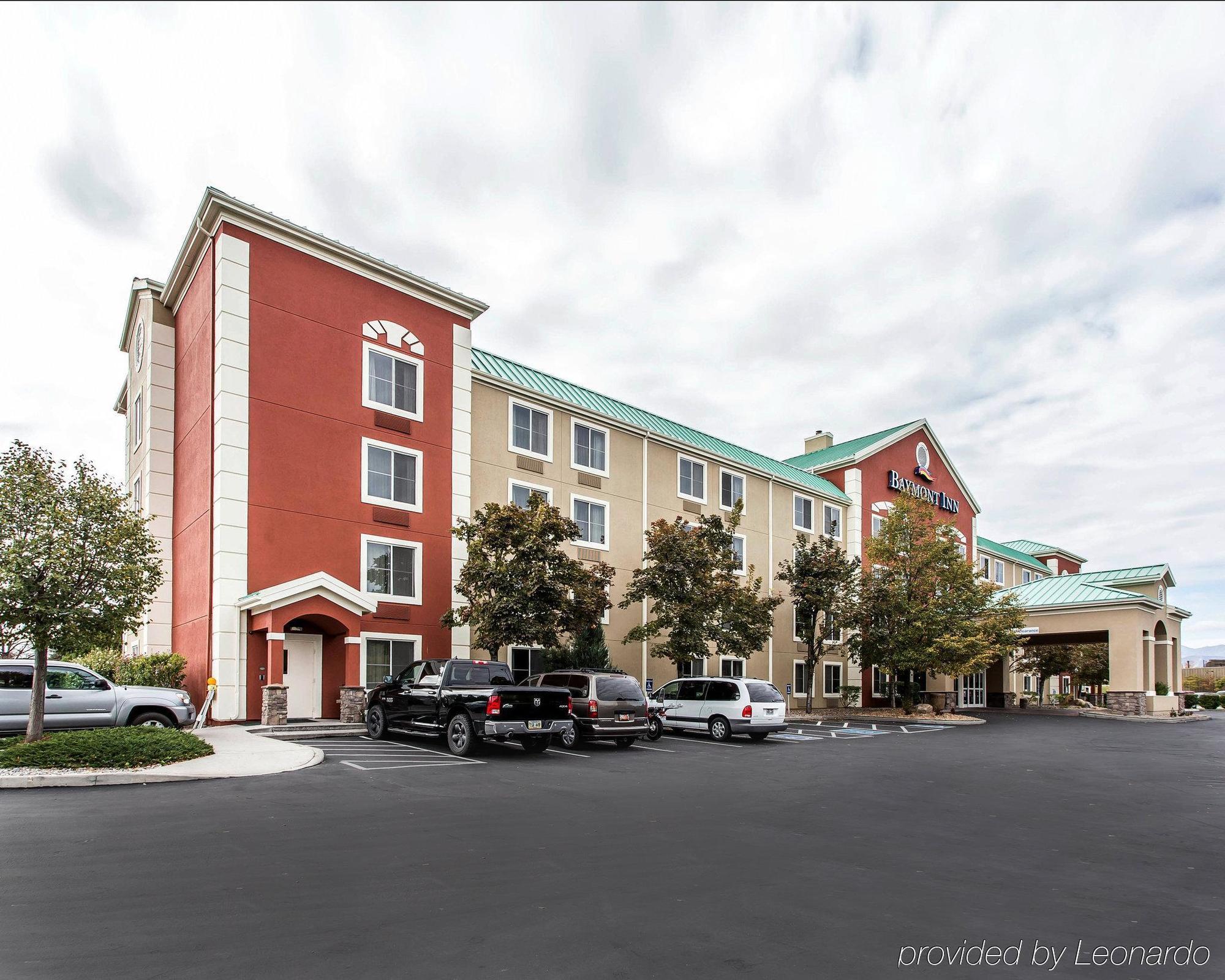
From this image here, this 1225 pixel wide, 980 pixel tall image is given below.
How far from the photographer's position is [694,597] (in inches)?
1134

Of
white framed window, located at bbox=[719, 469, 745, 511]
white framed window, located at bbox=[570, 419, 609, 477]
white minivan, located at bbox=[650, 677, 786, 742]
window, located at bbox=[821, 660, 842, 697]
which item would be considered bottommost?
window, located at bbox=[821, 660, 842, 697]

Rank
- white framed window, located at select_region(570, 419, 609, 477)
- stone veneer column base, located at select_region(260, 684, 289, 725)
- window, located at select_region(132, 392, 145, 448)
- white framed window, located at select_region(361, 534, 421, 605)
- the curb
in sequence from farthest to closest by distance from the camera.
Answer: white framed window, located at select_region(570, 419, 609, 477)
window, located at select_region(132, 392, 145, 448)
white framed window, located at select_region(361, 534, 421, 605)
stone veneer column base, located at select_region(260, 684, 289, 725)
the curb

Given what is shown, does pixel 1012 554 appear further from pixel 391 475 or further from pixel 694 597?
pixel 391 475

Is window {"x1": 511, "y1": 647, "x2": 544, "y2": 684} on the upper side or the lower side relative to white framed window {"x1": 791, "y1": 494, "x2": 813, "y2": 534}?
lower

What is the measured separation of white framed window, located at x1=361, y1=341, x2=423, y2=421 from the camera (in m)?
24.8

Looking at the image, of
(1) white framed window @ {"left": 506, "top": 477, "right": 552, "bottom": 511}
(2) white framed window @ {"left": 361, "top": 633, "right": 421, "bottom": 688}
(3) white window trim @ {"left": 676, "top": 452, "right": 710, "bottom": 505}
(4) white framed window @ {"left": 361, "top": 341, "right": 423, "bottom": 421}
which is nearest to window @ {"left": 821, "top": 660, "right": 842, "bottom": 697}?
(3) white window trim @ {"left": 676, "top": 452, "right": 710, "bottom": 505}

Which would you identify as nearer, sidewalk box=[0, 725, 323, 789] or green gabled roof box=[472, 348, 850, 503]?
sidewalk box=[0, 725, 323, 789]

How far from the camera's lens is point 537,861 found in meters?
8.09

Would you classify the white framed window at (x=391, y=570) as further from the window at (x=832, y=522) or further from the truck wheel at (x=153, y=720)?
the window at (x=832, y=522)

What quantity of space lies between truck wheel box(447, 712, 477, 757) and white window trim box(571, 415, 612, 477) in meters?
13.7

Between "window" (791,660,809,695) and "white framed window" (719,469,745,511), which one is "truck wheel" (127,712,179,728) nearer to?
"white framed window" (719,469,745,511)

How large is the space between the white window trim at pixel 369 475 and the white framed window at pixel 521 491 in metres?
3.42

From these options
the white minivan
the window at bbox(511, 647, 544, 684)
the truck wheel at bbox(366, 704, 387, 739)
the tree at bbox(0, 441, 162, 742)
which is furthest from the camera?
the window at bbox(511, 647, 544, 684)

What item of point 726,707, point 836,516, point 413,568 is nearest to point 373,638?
point 413,568
